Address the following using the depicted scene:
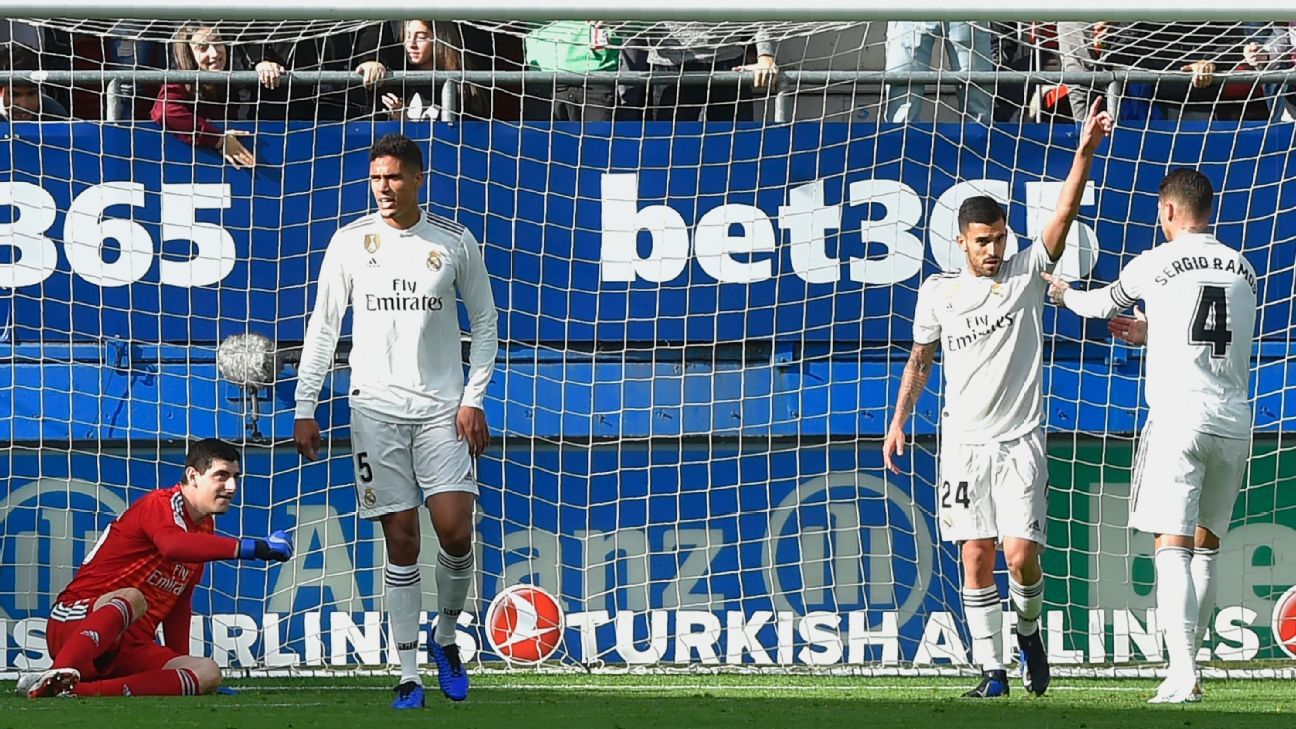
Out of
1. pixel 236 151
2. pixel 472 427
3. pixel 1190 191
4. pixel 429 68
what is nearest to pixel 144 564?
pixel 472 427

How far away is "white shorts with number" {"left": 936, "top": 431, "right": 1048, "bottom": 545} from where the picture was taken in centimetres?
630

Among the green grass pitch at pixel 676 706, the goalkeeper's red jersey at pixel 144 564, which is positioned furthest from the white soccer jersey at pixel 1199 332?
the goalkeeper's red jersey at pixel 144 564

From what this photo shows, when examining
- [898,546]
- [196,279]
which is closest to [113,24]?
[196,279]

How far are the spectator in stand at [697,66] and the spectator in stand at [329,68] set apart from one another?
112 cm

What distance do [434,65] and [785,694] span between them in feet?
10.7

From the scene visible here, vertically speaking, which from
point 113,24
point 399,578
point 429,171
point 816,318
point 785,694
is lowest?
point 785,694

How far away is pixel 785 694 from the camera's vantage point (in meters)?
6.63

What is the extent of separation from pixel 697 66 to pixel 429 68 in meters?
1.24

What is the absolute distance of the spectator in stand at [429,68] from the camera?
26.8 feet

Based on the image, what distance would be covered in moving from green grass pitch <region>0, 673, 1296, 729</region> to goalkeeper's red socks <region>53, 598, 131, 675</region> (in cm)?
22

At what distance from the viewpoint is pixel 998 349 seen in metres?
6.36

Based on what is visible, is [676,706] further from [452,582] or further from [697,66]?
[697,66]

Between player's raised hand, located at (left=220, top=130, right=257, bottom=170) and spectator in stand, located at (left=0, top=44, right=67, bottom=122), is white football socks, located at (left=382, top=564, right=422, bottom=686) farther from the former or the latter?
spectator in stand, located at (left=0, top=44, right=67, bottom=122)

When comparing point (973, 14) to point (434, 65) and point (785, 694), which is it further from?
point (434, 65)
